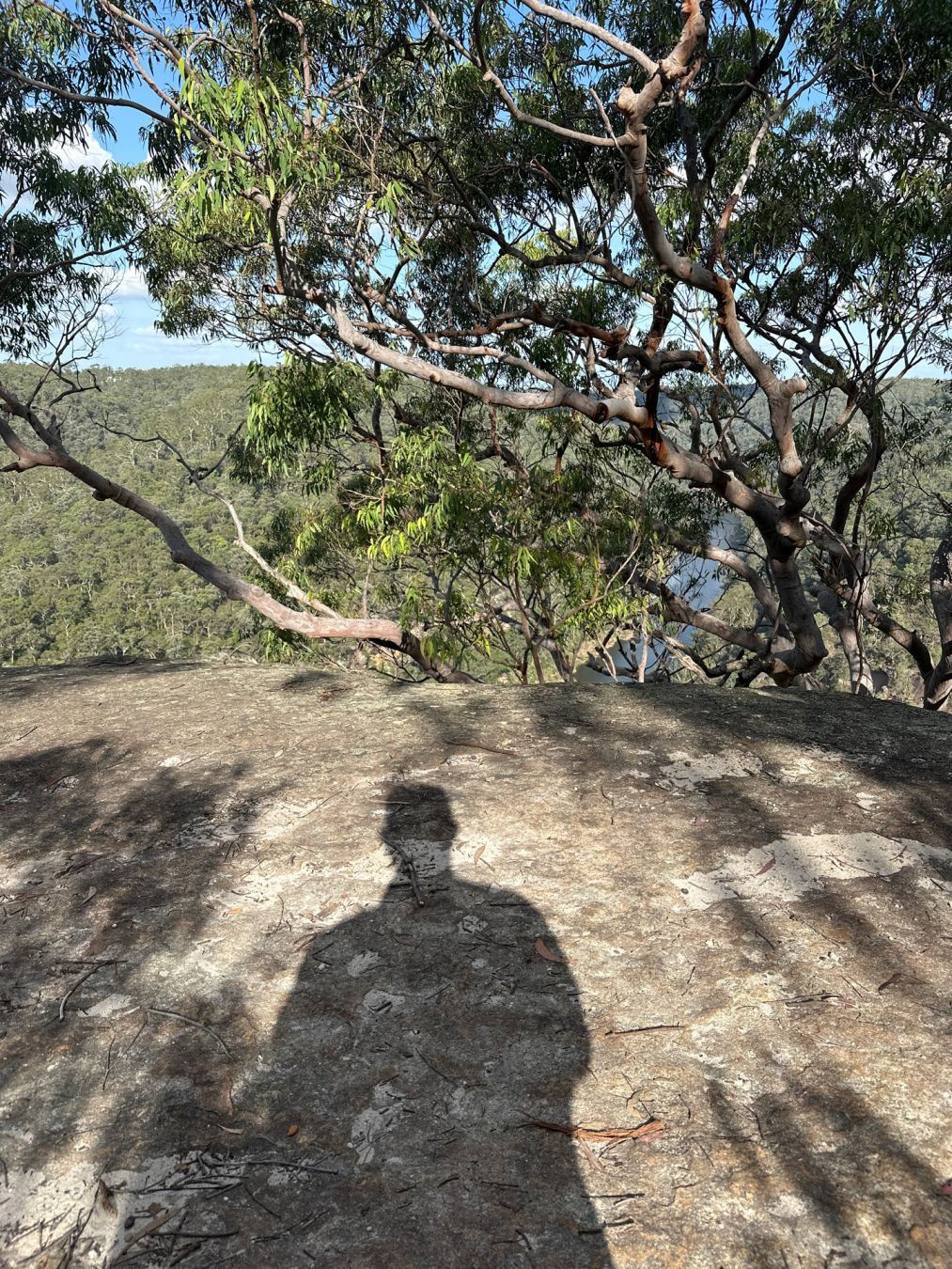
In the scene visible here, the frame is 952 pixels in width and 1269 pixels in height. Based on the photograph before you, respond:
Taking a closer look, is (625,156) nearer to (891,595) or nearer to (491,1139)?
(491,1139)

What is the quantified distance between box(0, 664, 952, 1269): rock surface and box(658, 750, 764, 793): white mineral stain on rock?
2 cm

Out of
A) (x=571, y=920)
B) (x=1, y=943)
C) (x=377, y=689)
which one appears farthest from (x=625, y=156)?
(x=1, y=943)

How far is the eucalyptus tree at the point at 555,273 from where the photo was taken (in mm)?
6453

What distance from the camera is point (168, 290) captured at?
364 inches

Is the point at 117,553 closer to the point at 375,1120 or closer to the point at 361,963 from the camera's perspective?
the point at 361,963

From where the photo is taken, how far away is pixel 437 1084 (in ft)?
5.77

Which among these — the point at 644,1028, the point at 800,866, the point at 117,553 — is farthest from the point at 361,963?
the point at 117,553

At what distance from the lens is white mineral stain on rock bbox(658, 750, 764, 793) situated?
10.2 feet

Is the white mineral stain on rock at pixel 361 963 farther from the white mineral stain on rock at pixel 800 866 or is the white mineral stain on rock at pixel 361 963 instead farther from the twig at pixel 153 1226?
the white mineral stain on rock at pixel 800 866

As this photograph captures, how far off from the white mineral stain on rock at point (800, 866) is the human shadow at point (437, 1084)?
1.62 ft

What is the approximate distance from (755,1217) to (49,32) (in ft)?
28.1

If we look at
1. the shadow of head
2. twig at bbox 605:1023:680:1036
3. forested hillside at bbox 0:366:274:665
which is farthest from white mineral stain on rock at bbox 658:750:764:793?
forested hillside at bbox 0:366:274:665

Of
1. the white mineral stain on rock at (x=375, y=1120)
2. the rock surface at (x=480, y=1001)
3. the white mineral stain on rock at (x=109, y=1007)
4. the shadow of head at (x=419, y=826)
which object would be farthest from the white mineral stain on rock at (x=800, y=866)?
the white mineral stain on rock at (x=109, y=1007)

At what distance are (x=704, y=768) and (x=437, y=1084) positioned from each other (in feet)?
5.66
